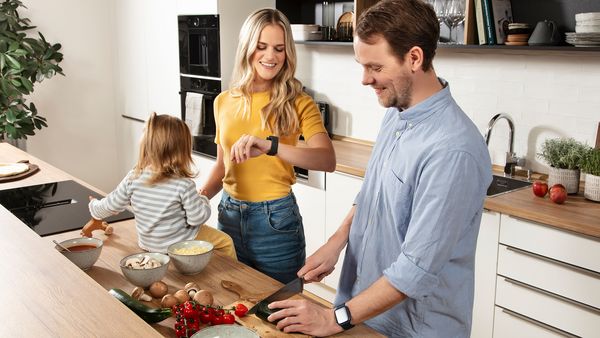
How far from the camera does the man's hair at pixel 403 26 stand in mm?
1323

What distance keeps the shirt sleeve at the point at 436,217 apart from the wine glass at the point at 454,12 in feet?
6.93

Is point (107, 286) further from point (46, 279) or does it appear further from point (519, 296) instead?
point (519, 296)

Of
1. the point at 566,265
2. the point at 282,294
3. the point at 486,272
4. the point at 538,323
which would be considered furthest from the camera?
the point at 486,272

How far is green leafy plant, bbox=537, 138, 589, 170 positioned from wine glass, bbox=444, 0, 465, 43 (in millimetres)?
802

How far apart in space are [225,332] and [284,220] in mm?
877

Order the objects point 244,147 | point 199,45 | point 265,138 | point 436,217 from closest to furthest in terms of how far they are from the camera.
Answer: point 436,217, point 244,147, point 265,138, point 199,45

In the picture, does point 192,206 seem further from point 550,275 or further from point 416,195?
point 550,275

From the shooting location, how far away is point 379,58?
53.4 inches

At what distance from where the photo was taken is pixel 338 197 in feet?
11.2

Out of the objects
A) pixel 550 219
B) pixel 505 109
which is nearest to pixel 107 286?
pixel 550 219

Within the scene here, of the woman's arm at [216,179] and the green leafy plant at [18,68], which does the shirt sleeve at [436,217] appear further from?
the green leafy plant at [18,68]

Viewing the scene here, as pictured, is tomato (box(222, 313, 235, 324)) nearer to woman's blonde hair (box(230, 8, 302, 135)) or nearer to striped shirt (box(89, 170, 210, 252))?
striped shirt (box(89, 170, 210, 252))

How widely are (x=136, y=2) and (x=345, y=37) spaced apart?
7.28 feet

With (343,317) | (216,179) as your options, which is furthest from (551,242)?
(343,317)
